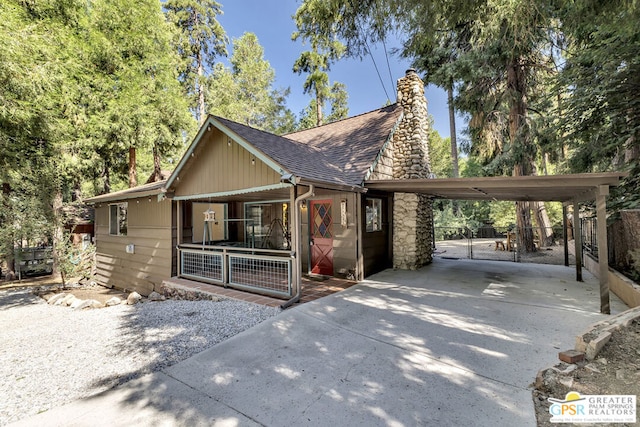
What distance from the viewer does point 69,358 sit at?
12.2 feet

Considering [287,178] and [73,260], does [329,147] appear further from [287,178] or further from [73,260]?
[73,260]

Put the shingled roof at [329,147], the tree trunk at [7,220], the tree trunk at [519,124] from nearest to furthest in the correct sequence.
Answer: the shingled roof at [329,147] → the tree trunk at [7,220] → the tree trunk at [519,124]

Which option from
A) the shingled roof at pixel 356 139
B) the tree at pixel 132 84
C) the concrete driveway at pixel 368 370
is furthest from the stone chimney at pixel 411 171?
the tree at pixel 132 84

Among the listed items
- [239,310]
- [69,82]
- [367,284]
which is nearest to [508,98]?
[367,284]

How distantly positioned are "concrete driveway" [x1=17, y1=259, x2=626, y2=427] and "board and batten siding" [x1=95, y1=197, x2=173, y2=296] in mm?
5537

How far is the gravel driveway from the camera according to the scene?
2982 mm

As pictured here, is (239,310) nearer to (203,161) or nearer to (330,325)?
(330,325)

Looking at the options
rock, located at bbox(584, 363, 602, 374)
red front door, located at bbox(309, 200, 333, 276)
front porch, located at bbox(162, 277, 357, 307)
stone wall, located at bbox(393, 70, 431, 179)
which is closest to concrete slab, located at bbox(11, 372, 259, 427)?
front porch, located at bbox(162, 277, 357, 307)

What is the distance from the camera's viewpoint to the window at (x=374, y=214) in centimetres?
799

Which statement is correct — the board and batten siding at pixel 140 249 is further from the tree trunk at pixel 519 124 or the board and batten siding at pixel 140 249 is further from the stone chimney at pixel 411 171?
the tree trunk at pixel 519 124

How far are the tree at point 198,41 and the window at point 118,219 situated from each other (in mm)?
11455

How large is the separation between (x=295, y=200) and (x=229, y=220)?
4.78m

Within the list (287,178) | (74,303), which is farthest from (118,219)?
(287,178)

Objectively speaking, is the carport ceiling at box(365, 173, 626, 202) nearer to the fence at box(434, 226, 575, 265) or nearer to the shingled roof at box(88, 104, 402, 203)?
the shingled roof at box(88, 104, 402, 203)
